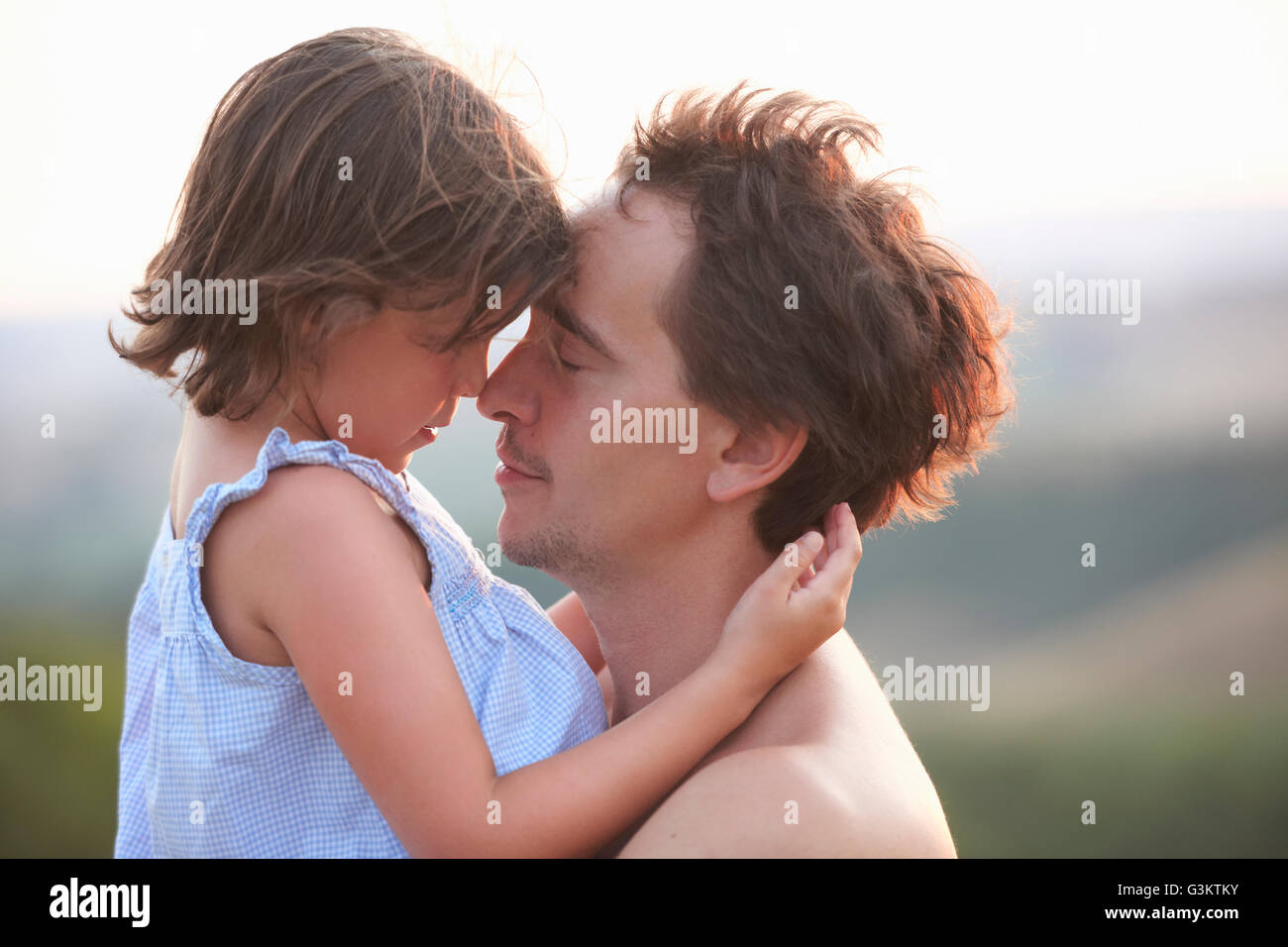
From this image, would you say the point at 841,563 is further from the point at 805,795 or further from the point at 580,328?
the point at 580,328

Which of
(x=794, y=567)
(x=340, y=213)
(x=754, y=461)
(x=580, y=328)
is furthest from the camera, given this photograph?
(x=754, y=461)

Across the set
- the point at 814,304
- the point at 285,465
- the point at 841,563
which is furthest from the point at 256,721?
the point at 814,304

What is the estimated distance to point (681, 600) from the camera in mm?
2518

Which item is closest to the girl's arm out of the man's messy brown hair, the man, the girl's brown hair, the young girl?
the young girl

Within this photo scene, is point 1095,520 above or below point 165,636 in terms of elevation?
above

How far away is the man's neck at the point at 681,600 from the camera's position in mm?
2510

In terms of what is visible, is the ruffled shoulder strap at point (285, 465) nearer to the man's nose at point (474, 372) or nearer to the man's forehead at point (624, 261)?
the man's nose at point (474, 372)

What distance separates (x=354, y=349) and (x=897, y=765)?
1.28m

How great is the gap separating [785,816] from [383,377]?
1067mm

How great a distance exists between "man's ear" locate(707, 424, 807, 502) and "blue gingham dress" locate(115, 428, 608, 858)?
647mm

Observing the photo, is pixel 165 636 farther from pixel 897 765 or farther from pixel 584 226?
pixel 897 765

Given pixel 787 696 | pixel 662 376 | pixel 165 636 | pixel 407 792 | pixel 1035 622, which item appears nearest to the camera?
pixel 407 792

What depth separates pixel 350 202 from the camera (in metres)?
1.97
